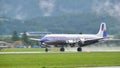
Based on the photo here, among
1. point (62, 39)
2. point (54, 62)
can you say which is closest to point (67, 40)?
point (62, 39)

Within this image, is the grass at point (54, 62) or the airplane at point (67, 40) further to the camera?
the airplane at point (67, 40)

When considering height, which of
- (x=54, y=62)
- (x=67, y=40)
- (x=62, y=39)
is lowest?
(x=54, y=62)

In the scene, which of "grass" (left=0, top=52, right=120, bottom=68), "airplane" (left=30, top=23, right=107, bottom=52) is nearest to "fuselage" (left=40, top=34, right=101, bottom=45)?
"airplane" (left=30, top=23, right=107, bottom=52)

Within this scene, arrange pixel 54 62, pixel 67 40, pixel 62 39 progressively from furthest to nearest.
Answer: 1. pixel 67 40
2. pixel 62 39
3. pixel 54 62

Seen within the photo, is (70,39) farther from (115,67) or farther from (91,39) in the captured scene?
(115,67)

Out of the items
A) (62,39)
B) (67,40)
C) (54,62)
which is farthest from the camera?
(67,40)

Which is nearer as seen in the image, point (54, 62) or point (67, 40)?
point (54, 62)

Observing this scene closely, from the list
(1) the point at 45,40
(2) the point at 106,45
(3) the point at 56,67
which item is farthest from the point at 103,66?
(2) the point at 106,45

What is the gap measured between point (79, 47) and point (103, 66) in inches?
1913

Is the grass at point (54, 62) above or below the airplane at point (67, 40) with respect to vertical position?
below

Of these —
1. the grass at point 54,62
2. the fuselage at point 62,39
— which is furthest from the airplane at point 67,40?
the grass at point 54,62

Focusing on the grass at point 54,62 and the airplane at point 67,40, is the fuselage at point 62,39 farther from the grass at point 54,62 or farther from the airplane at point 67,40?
the grass at point 54,62

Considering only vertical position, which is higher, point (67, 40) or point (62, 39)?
point (62, 39)

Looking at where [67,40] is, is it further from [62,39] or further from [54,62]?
[54,62]
